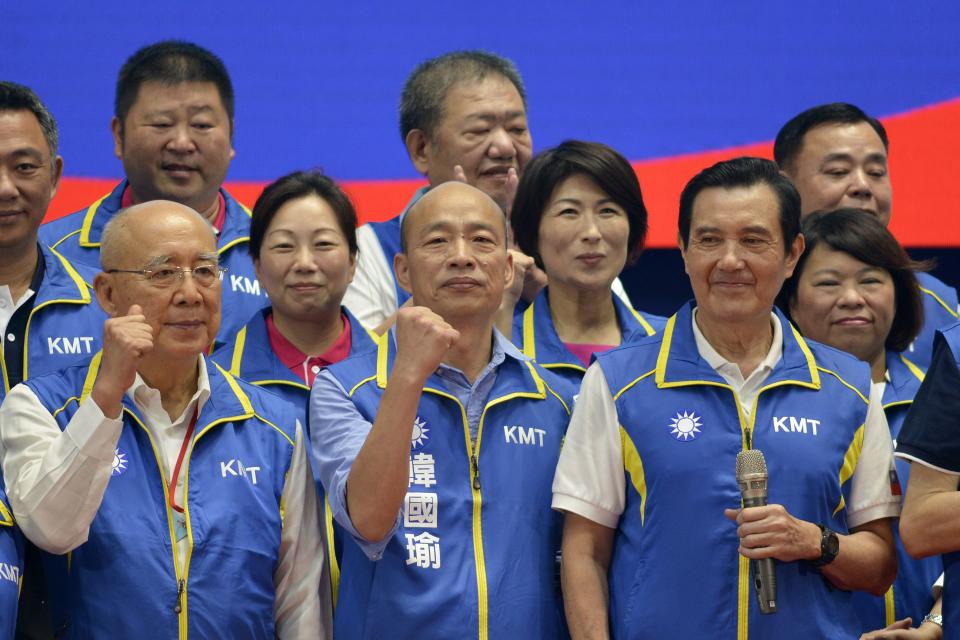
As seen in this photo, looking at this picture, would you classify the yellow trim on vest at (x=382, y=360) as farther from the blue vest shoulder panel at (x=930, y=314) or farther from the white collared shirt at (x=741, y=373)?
the blue vest shoulder panel at (x=930, y=314)

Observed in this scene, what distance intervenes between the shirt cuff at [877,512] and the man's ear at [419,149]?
6.13ft

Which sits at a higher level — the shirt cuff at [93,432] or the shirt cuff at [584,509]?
the shirt cuff at [93,432]

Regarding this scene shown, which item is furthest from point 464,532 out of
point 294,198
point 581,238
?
point 294,198

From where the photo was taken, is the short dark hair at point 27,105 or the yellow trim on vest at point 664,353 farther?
the short dark hair at point 27,105

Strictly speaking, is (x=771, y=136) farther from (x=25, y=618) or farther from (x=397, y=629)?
(x=25, y=618)

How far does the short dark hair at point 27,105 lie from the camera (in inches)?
138

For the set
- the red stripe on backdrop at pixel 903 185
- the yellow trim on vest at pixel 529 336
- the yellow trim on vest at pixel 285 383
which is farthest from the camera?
the red stripe on backdrop at pixel 903 185

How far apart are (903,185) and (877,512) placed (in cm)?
227

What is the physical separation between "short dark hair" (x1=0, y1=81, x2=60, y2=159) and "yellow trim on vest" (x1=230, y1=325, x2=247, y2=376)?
66 cm

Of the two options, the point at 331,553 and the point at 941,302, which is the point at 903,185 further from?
the point at 331,553

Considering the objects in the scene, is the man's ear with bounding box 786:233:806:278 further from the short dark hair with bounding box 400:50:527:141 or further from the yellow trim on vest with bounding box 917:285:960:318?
the short dark hair with bounding box 400:50:527:141

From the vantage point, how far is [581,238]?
362cm

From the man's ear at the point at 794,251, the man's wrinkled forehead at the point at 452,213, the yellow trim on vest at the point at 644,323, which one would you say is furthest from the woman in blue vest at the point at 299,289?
the man's ear at the point at 794,251

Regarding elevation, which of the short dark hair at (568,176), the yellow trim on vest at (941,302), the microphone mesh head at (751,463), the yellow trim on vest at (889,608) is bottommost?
the yellow trim on vest at (889,608)
